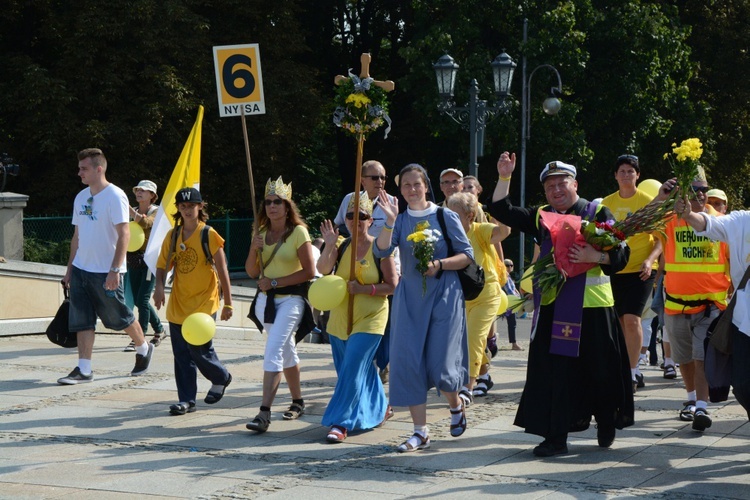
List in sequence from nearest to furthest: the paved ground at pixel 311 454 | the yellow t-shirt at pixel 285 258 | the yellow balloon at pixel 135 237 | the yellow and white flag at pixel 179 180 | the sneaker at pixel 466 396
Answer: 1. the paved ground at pixel 311 454
2. the yellow t-shirt at pixel 285 258
3. the sneaker at pixel 466 396
4. the yellow and white flag at pixel 179 180
5. the yellow balloon at pixel 135 237

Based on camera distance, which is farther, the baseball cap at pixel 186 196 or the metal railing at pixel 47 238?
the metal railing at pixel 47 238

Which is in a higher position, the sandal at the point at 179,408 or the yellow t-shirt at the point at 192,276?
the yellow t-shirt at the point at 192,276

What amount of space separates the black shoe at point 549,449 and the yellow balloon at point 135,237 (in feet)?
20.6

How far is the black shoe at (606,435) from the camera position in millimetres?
7430

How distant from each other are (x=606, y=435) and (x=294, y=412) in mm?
2376

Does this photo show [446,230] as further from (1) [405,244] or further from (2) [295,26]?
(2) [295,26]

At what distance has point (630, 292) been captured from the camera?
31.0 feet

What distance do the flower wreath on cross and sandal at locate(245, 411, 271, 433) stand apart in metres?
2.07

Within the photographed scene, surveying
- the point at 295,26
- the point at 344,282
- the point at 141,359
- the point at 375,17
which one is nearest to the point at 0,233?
the point at 141,359

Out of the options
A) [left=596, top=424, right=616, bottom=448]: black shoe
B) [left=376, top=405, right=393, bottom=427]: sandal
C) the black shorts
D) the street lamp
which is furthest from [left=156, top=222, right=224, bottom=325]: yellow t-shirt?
the street lamp

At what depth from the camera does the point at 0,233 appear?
16.5 metres

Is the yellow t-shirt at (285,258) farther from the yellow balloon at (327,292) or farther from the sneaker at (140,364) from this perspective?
the sneaker at (140,364)

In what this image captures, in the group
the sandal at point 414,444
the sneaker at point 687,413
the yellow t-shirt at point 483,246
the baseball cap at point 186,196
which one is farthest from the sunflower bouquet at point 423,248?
the sneaker at point 687,413

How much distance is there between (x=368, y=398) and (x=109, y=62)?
817 inches
